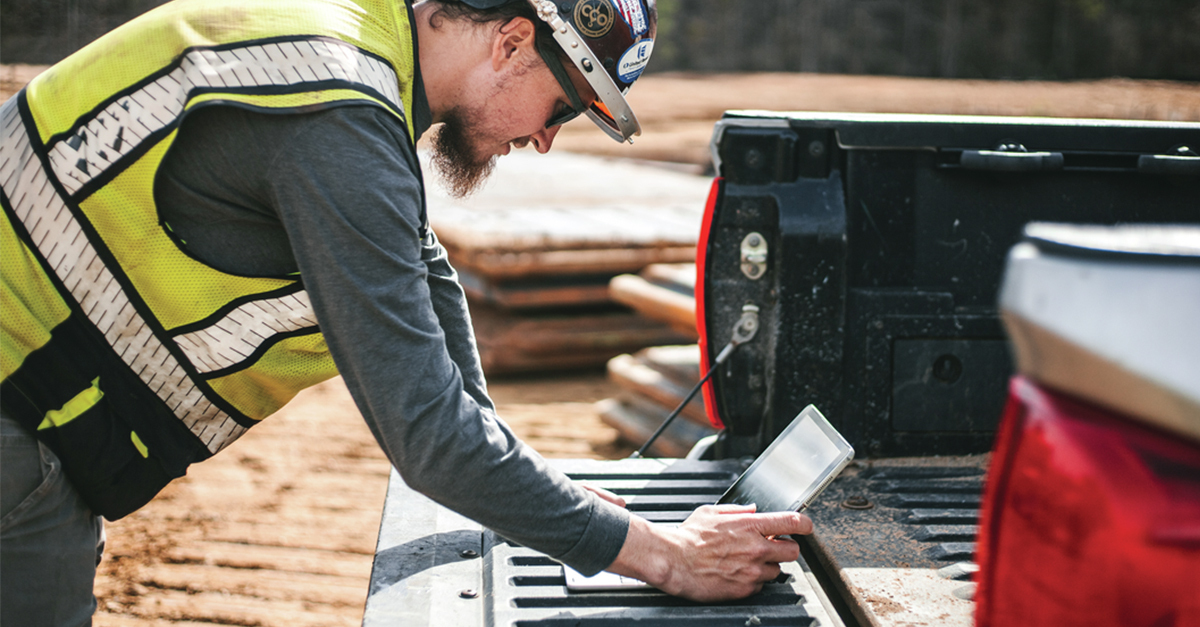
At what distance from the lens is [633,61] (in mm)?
1965

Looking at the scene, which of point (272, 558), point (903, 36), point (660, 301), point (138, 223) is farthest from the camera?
point (903, 36)

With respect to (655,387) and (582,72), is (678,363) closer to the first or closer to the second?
(655,387)

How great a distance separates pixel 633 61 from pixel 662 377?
2.68 metres

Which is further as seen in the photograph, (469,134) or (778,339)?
(778,339)

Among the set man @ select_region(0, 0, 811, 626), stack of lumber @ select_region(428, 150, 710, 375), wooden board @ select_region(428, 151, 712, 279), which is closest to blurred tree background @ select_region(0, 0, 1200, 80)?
wooden board @ select_region(428, 151, 712, 279)

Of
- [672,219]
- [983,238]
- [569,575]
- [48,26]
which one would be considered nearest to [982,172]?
[983,238]

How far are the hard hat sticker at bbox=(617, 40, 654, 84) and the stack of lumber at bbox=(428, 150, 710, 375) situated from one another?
3617 mm

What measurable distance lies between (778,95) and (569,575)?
48.4ft

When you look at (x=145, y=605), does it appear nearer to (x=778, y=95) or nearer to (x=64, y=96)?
(x=64, y=96)

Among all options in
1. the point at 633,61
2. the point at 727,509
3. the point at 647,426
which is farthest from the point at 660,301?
the point at 727,509

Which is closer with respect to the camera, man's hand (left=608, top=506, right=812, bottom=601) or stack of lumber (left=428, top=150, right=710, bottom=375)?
man's hand (left=608, top=506, right=812, bottom=601)

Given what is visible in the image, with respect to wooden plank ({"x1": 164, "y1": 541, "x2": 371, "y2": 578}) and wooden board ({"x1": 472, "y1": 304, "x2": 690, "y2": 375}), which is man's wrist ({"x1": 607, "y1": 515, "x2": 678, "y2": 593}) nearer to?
wooden plank ({"x1": 164, "y1": 541, "x2": 371, "y2": 578})

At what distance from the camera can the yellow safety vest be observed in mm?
1522

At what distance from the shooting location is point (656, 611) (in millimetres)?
1657
